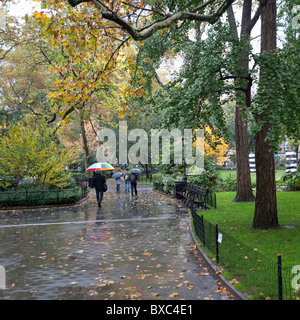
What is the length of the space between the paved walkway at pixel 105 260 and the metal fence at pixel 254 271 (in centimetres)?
42

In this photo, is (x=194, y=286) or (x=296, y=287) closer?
(x=296, y=287)

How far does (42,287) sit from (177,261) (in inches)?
117

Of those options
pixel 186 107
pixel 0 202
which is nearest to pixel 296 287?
pixel 186 107

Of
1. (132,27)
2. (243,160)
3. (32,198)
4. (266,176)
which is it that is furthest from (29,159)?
(266,176)

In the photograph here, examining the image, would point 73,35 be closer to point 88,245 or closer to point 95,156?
point 88,245

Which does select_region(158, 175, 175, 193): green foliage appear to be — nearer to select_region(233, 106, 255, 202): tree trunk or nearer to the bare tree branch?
select_region(233, 106, 255, 202): tree trunk

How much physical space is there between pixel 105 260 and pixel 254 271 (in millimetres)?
3456

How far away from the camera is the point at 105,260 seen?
8.19 meters

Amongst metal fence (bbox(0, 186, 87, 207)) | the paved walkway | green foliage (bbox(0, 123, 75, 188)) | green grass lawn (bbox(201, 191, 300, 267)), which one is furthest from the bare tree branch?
metal fence (bbox(0, 186, 87, 207))

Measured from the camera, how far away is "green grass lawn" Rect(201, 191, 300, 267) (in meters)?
7.95

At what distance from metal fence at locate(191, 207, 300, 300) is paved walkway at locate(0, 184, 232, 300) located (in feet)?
1.37

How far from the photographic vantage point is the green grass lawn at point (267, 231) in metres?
7.95

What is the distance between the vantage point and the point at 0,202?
1834 centimetres

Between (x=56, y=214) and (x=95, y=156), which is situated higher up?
(x=95, y=156)
